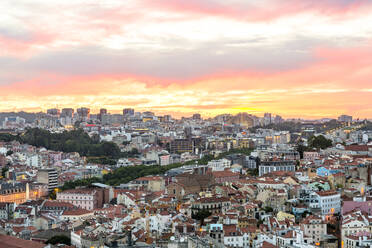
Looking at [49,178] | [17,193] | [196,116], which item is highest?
[196,116]

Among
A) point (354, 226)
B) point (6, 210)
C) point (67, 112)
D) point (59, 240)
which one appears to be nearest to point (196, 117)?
point (67, 112)

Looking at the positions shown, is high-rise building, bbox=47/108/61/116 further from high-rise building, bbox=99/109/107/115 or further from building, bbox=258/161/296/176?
building, bbox=258/161/296/176

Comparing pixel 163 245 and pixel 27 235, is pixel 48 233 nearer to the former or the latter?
pixel 27 235

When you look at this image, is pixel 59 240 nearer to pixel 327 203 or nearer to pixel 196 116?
pixel 327 203

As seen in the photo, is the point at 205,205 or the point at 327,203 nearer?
the point at 327,203

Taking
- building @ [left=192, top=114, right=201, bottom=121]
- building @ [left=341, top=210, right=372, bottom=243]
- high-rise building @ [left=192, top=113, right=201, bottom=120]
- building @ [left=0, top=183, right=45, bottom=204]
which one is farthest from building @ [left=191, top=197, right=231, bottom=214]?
high-rise building @ [left=192, top=113, right=201, bottom=120]

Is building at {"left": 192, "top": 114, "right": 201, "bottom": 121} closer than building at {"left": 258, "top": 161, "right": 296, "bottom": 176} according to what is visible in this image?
No
